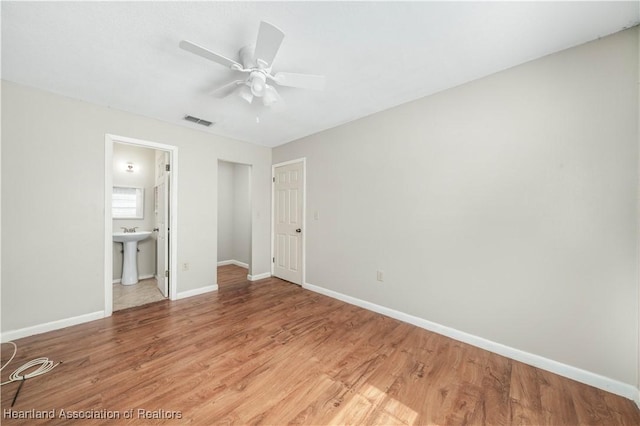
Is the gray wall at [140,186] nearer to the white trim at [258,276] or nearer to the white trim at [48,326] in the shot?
the white trim at [48,326]

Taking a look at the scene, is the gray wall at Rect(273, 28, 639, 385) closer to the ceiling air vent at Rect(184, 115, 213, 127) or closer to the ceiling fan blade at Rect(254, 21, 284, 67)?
the ceiling fan blade at Rect(254, 21, 284, 67)

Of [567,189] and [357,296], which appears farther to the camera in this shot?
[357,296]

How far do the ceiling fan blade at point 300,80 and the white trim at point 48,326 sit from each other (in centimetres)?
325

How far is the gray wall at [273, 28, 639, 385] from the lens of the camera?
161 centimetres

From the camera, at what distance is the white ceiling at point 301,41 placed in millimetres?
1432

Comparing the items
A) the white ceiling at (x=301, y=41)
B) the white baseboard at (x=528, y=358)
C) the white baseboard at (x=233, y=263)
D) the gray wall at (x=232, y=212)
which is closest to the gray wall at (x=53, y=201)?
the white ceiling at (x=301, y=41)

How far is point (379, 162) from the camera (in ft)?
9.47

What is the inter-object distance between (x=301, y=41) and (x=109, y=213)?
9.44ft

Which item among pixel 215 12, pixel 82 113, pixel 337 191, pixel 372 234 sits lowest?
pixel 372 234

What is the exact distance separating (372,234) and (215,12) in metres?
2.53

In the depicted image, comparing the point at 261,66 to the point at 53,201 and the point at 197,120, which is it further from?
the point at 53,201

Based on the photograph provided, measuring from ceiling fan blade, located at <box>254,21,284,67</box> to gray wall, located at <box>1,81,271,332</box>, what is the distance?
2340mm

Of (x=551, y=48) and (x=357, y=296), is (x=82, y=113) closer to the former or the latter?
(x=357, y=296)

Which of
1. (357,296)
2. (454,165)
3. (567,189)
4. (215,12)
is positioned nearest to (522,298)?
Result: (567,189)
